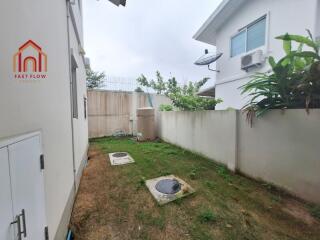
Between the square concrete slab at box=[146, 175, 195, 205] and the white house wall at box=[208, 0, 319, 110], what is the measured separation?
398cm

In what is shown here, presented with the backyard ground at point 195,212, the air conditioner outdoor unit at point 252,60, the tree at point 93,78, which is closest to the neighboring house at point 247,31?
the air conditioner outdoor unit at point 252,60

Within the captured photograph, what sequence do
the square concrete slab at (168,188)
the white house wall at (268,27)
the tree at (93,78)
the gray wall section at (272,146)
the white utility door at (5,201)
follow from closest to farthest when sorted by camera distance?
the white utility door at (5,201) → the gray wall section at (272,146) → the square concrete slab at (168,188) → the white house wall at (268,27) → the tree at (93,78)

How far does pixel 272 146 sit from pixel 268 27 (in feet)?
12.9

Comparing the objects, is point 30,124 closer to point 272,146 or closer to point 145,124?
point 272,146

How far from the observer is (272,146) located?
271 cm

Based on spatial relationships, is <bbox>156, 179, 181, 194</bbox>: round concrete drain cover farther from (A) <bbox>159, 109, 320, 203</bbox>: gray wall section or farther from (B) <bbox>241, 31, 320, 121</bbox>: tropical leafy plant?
(B) <bbox>241, 31, 320, 121</bbox>: tropical leafy plant

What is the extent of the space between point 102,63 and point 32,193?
11981 millimetres

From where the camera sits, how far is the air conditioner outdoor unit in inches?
184

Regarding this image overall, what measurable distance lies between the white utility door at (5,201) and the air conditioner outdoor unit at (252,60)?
5866 mm

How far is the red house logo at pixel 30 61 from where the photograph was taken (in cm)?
104

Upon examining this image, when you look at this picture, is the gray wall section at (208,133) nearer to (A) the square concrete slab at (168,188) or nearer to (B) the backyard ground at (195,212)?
(B) the backyard ground at (195,212)

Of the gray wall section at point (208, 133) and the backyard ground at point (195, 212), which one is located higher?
the gray wall section at point (208, 133)

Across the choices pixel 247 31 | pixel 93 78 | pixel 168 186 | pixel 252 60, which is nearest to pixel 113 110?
pixel 168 186

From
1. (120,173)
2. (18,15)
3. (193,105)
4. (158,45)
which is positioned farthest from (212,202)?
(158,45)
